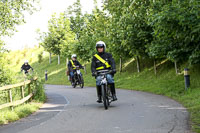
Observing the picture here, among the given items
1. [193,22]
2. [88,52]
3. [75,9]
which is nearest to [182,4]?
[193,22]

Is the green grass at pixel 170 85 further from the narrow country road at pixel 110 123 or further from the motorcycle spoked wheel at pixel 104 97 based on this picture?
the motorcycle spoked wheel at pixel 104 97

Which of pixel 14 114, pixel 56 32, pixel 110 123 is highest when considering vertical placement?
pixel 56 32

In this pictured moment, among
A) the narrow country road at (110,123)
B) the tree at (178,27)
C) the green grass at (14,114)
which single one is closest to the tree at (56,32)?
the tree at (178,27)

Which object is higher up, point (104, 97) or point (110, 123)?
point (104, 97)

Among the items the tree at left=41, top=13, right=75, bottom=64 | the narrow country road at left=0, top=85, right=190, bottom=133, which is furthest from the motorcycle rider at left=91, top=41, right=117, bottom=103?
the tree at left=41, top=13, right=75, bottom=64

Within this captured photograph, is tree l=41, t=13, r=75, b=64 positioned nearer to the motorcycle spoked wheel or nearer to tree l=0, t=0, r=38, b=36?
tree l=0, t=0, r=38, b=36

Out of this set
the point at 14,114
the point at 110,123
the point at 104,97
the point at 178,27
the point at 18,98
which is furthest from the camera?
the point at 178,27

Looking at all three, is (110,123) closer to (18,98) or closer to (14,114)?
(14,114)

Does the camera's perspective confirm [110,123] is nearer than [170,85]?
Yes

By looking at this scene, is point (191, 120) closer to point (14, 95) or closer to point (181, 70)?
point (14, 95)

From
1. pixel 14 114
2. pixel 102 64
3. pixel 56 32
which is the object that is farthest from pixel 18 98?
pixel 56 32

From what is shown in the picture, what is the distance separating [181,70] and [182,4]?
26.9 feet

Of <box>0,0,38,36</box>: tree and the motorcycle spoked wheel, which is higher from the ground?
<box>0,0,38,36</box>: tree

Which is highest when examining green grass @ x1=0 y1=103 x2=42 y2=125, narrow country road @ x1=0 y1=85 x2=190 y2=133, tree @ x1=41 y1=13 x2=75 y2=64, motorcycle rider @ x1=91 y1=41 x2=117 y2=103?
tree @ x1=41 y1=13 x2=75 y2=64
